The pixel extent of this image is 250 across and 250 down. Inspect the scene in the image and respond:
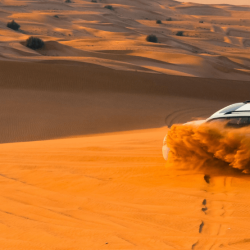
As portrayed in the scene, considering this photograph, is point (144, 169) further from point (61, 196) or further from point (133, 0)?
point (133, 0)

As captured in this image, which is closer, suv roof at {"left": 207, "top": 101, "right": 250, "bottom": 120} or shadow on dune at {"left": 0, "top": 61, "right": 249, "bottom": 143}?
suv roof at {"left": 207, "top": 101, "right": 250, "bottom": 120}

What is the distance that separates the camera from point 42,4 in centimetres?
6750

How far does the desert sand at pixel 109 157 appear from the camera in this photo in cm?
383

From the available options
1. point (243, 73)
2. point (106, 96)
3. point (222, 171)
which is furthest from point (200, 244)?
point (243, 73)

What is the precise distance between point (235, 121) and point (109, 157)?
2.27 m

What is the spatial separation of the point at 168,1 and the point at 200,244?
110377 millimetres

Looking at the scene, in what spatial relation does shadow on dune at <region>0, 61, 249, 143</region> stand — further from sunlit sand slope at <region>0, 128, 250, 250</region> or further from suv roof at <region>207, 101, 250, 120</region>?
suv roof at <region>207, 101, 250, 120</region>

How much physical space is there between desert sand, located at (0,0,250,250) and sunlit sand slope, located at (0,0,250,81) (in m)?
0.31

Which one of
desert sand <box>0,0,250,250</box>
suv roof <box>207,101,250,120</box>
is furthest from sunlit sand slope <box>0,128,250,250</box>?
suv roof <box>207,101,250,120</box>

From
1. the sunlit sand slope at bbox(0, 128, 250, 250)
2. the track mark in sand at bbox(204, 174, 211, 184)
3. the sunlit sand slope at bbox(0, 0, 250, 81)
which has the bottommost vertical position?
the sunlit sand slope at bbox(0, 128, 250, 250)

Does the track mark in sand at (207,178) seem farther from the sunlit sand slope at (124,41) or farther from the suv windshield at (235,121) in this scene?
the sunlit sand slope at (124,41)

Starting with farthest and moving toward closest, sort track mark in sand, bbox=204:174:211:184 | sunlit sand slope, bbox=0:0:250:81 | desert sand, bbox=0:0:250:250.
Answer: sunlit sand slope, bbox=0:0:250:81, track mark in sand, bbox=204:174:211:184, desert sand, bbox=0:0:250:250

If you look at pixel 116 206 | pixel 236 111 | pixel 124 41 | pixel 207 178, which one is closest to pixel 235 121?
pixel 236 111

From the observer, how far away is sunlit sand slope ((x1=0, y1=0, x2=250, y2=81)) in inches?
1165
